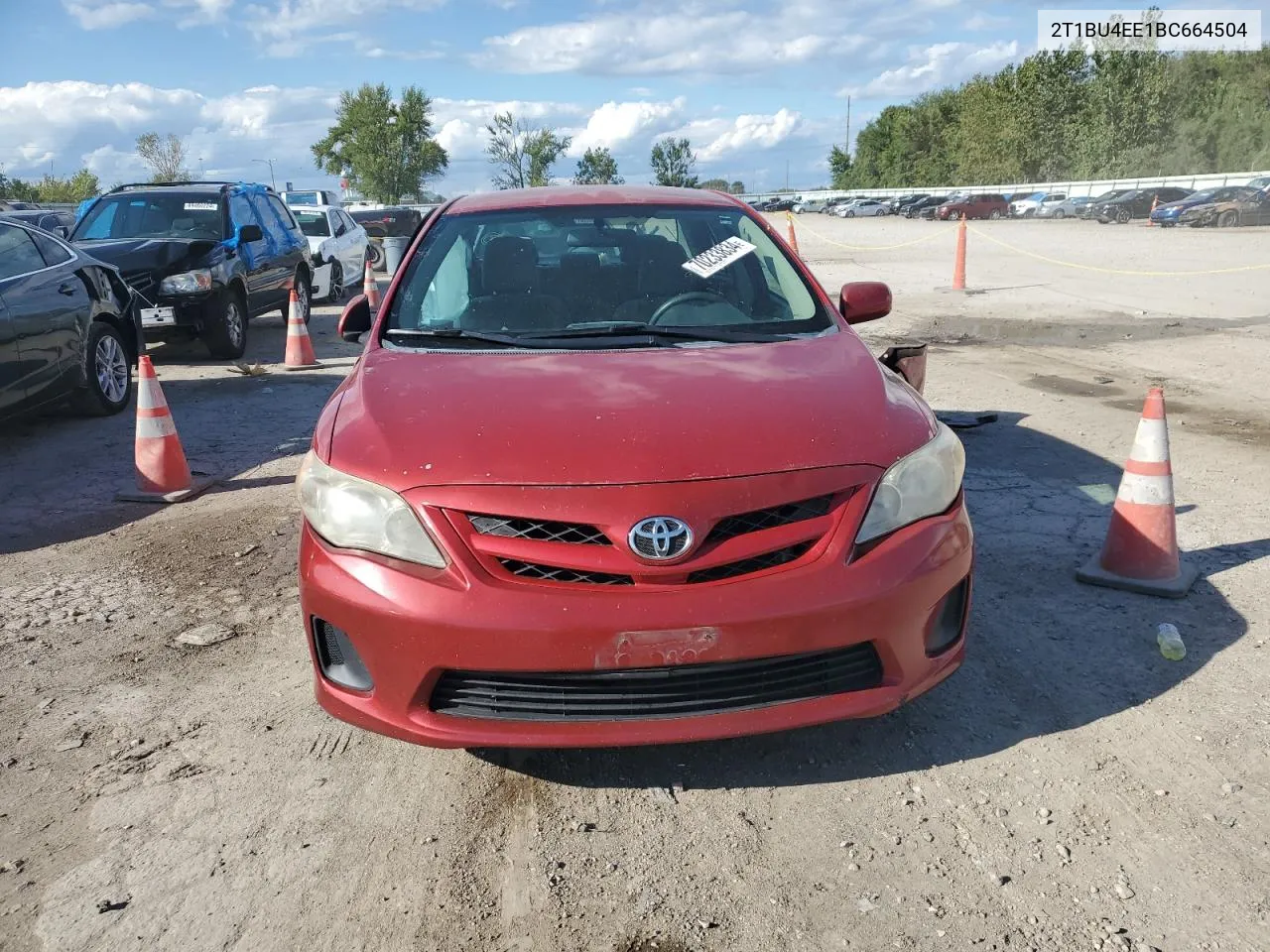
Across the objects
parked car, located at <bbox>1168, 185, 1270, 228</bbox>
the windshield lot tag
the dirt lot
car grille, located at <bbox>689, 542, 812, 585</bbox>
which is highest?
the windshield lot tag

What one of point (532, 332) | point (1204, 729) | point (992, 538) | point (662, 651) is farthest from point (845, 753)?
point (992, 538)

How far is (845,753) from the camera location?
9.68 ft

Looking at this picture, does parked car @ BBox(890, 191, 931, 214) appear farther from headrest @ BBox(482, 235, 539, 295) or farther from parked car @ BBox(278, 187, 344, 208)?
headrest @ BBox(482, 235, 539, 295)

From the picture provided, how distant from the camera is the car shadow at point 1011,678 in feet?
9.56

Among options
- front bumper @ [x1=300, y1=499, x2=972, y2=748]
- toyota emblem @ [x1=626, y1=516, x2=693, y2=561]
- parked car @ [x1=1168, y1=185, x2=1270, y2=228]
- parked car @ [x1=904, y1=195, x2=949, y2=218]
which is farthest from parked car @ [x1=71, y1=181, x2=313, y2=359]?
parked car @ [x1=904, y1=195, x2=949, y2=218]

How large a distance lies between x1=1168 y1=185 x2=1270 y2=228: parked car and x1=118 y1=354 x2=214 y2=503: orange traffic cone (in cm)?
3641

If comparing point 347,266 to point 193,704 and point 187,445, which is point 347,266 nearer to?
point 187,445

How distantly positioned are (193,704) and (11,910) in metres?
1.04

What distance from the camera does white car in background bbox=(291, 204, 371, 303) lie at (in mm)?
15055

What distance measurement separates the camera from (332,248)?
15688 mm

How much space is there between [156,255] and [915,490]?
927cm

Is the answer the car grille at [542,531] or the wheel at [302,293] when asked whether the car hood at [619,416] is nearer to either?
the car grille at [542,531]

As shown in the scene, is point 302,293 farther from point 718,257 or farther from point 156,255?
point 718,257

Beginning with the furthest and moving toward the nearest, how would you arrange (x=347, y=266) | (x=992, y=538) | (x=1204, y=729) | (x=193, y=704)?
(x=347, y=266), (x=992, y=538), (x=193, y=704), (x=1204, y=729)
